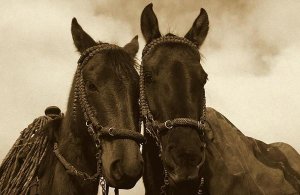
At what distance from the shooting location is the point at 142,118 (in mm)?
6520

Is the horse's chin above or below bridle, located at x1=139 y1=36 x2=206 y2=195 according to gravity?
below

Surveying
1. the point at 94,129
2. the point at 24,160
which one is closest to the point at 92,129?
the point at 94,129

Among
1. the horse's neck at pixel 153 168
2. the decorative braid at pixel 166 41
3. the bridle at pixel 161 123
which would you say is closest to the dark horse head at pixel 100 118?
the bridle at pixel 161 123

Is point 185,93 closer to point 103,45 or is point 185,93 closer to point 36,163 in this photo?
point 103,45

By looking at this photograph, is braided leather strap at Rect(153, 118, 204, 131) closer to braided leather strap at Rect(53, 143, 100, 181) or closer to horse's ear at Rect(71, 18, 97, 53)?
braided leather strap at Rect(53, 143, 100, 181)

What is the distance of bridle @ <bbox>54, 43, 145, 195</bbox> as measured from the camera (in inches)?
211

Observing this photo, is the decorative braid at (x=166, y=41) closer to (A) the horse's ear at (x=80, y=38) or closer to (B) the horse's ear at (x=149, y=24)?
(B) the horse's ear at (x=149, y=24)

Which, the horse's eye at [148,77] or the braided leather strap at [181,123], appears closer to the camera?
the braided leather strap at [181,123]

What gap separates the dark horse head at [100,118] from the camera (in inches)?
209

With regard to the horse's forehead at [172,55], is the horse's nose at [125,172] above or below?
below

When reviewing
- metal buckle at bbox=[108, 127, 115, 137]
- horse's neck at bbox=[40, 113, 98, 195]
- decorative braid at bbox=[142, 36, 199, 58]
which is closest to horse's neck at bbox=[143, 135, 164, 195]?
horse's neck at bbox=[40, 113, 98, 195]

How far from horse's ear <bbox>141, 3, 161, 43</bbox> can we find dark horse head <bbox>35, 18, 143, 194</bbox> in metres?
1.02

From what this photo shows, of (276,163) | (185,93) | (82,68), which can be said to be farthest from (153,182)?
(276,163)

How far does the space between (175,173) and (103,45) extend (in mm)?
2020
